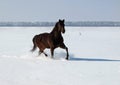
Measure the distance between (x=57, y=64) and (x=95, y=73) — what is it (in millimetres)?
2013

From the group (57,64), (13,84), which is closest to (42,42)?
(57,64)

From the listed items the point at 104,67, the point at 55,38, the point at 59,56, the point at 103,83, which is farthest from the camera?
the point at 59,56

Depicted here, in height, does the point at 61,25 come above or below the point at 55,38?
above

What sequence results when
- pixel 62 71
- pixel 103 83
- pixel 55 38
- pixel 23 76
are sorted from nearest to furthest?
1. pixel 103 83
2. pixel 23 76
3. pixel 62 71
4. pixel 55 38

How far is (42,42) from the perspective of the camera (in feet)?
40.2

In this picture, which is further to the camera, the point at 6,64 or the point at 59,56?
the point at 59,56

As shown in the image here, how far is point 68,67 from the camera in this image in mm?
9305

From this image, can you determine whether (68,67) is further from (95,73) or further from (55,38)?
(55,38)

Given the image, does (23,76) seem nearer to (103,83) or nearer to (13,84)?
(13,84)

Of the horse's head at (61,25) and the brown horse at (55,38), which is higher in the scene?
the horse's head at (61,25)

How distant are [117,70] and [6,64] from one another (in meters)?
3.31

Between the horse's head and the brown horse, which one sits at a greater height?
the horse's head

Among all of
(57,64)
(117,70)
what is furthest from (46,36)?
(117,70)

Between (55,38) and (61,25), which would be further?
(55,38)
